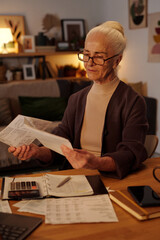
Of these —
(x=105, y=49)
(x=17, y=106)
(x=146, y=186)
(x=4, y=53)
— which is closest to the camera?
(x=146, y=186)

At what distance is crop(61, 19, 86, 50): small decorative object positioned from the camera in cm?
516

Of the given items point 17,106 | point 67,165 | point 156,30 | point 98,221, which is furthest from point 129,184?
point 156,30

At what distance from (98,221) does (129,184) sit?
0.31 metres

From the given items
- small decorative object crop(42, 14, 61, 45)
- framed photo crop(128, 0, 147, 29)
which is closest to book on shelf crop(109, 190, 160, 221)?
framed photo crop(128, 0, 147, 29)

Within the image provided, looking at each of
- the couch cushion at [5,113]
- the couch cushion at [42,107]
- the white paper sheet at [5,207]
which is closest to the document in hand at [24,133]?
the white paper sheet at [5,207]

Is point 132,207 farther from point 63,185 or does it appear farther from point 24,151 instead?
point 24,151

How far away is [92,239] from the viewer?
0.88m

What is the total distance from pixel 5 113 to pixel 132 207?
9.22 feet

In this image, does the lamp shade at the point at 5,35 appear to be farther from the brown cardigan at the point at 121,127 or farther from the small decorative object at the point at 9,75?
the brown cardigan at the point at 121,127

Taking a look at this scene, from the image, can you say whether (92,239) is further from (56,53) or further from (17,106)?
(56,53)

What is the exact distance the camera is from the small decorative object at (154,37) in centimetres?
392

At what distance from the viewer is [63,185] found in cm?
123

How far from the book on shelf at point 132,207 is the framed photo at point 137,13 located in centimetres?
344

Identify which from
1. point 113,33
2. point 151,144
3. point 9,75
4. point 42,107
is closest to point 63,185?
point 151,144
